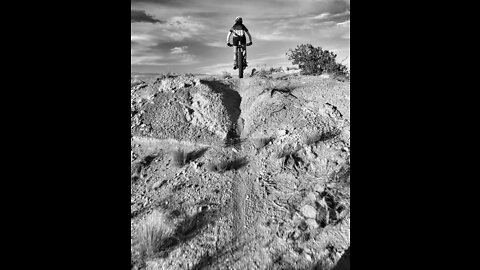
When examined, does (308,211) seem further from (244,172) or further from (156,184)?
(156,184)

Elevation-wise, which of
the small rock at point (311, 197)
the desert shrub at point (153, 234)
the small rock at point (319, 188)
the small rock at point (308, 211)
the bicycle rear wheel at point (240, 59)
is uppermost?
the bicycle rear wheel at point (240, 59)

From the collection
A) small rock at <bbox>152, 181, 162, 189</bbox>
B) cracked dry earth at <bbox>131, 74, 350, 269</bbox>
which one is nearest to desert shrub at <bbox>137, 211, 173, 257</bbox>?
cracked dry earth at <bbox>131, 74, 350, 269</bbox>

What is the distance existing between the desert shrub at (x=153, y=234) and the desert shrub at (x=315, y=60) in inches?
435

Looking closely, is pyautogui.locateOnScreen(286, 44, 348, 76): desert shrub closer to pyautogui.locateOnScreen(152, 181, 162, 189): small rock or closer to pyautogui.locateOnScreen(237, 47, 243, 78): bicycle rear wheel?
pyautogui.locateOnScreen(237, 47, 243, 78): bicycle rear wheel

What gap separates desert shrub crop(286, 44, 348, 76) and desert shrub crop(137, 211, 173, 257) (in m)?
11.0

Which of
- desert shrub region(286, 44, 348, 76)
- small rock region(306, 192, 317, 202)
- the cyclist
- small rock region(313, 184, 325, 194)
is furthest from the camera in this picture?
desert shrub region(286, 44, 348, 76)

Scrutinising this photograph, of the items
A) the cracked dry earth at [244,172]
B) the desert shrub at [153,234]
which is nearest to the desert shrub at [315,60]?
the cracked dry earth at [244,172]

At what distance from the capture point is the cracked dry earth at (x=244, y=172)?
4137 millimetres

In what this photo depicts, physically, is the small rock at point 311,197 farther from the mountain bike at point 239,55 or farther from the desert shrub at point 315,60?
the desert shrub at point 315,60

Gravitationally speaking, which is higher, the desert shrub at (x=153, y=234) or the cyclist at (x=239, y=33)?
the cyclist at (x=239, y=33)

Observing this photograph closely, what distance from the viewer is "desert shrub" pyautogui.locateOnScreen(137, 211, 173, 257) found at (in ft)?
13.7
